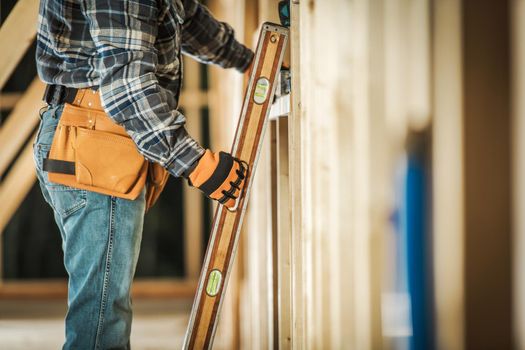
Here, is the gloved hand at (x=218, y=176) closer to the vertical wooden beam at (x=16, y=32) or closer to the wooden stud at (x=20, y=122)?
the vertical wooden beam at (x=16, y=32)

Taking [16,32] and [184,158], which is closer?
[184,158]

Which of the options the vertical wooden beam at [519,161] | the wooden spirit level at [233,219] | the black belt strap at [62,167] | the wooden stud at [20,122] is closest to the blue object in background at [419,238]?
the vertical wooden beam at [519,161]

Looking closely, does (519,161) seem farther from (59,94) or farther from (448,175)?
(59,94)

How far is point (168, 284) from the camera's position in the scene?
13.8ft

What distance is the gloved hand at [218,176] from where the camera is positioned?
4.42ft

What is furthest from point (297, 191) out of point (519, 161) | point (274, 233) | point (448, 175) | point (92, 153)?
point (519, 161)

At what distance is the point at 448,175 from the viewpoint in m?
0.73

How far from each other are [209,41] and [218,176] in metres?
0.69

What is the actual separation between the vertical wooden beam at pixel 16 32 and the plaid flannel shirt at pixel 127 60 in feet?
1.48

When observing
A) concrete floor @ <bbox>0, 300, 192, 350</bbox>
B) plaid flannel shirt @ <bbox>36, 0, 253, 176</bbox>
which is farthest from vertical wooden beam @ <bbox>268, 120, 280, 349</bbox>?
concrete floor @ <bbox>0, 300, 192, 350</bbox>

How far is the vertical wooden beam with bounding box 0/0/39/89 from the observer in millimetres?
1772

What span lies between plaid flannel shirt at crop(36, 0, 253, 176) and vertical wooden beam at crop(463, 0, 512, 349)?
79 centimetres

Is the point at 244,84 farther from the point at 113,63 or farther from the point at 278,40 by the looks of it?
the point at 113,63

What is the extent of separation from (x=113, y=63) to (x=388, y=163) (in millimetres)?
737
